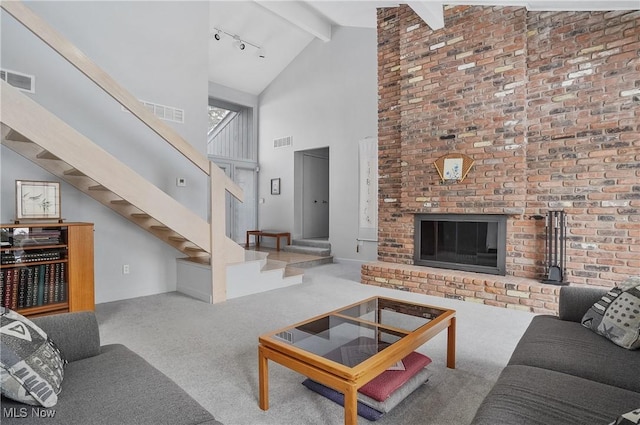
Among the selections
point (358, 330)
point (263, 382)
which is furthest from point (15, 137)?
point (358, 330)

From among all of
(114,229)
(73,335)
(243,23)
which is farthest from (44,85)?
(243,23)

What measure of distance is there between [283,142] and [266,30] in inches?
91.9

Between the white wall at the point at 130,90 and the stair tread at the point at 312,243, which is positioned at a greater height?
the white wall at the point at 130,90

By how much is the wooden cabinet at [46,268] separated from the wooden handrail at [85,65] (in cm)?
122

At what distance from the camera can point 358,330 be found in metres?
2.29

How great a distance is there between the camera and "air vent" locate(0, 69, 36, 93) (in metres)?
3.60

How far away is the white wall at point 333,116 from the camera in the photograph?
6777 millimetres

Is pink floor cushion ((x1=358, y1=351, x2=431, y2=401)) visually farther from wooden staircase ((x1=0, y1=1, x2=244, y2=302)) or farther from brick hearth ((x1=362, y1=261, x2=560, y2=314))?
wooden staircase ((x1=0, y1=1, x2=244, y2=302))

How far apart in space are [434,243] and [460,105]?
75.0 inches

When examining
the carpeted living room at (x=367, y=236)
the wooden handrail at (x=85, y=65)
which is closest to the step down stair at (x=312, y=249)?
the carpeted living room at (x=367, y=236)

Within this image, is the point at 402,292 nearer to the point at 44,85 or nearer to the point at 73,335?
the point at 73,335

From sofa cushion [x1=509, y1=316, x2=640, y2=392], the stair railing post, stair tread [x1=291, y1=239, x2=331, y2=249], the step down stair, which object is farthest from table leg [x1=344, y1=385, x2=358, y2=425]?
stair tread [x1=291, y1=239, x2=331, y2=249]

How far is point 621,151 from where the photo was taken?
3.72 m

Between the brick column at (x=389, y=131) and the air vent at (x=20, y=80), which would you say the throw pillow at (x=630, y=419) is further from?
the air vent at (x=20, y=80)
